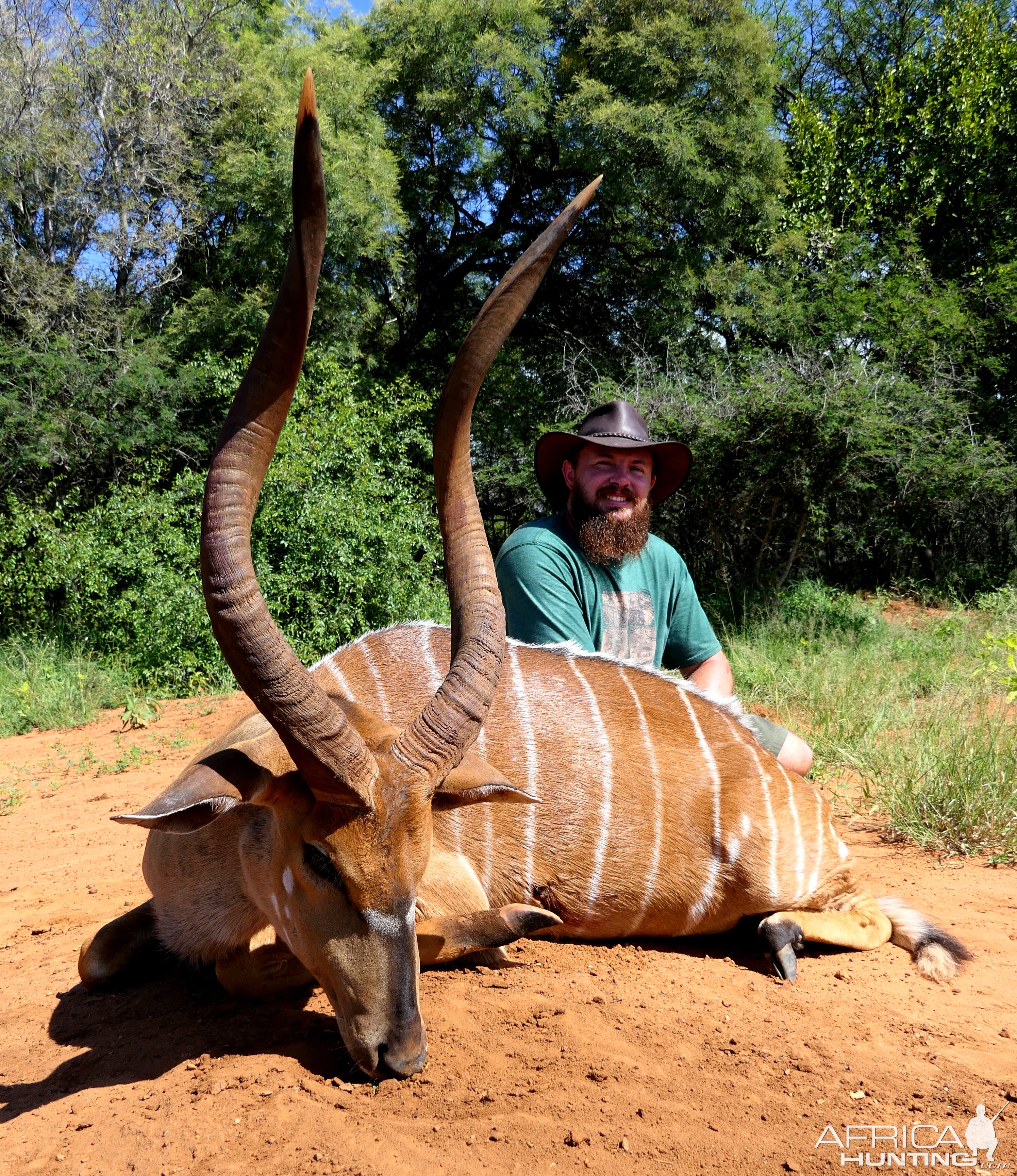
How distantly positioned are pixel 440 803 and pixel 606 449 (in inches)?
105

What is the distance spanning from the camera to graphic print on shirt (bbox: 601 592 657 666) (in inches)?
177

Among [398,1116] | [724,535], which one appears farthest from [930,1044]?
[724,535]

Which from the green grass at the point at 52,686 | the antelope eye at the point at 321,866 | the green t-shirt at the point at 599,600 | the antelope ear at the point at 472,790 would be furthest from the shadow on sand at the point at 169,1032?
the green grass at the point at 52,686

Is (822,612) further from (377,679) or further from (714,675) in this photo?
(377,679)

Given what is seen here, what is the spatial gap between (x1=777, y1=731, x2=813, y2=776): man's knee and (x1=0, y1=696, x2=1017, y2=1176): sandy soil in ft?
2.55

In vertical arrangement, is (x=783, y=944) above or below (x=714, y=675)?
below

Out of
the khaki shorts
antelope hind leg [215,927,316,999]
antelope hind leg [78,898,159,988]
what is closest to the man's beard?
the khaki shorts

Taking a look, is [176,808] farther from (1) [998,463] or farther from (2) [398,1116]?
(1) [998,463]

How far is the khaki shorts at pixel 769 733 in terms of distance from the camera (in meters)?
4.06

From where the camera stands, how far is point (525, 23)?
41.4ft

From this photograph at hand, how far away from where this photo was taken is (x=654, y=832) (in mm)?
3424

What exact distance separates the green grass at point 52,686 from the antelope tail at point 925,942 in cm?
653

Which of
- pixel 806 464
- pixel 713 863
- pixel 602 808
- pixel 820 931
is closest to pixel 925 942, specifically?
pixel 820 931

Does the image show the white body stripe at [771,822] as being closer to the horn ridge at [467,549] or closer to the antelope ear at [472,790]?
the antelope ear at [472,790]
